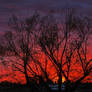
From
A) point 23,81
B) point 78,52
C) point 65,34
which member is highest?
point 65,34

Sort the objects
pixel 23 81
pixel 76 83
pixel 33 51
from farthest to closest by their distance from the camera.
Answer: pixel 23 81, pixel 33 51, pixel 76 83

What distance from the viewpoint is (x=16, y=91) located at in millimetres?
25906

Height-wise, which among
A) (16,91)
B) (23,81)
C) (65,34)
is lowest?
(16,91)

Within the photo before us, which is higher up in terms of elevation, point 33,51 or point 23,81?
point 33,51

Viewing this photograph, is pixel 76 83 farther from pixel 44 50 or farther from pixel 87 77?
Answer: pixel 44 50

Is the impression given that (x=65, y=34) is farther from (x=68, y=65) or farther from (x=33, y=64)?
(x=33, y=64)

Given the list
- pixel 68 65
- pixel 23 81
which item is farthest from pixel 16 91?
pixel 68 65

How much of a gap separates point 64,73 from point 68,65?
0.81 m

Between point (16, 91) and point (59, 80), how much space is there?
1097cm

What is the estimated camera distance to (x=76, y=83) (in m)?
16.1

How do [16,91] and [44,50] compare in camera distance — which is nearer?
[44,50]

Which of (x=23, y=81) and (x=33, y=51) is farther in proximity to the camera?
(x=23, y=81)

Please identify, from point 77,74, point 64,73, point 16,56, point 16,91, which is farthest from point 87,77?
point 16,91

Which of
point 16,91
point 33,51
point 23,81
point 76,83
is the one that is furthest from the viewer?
point 16,91
